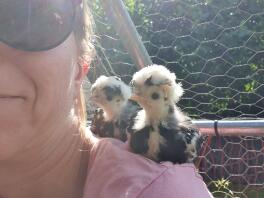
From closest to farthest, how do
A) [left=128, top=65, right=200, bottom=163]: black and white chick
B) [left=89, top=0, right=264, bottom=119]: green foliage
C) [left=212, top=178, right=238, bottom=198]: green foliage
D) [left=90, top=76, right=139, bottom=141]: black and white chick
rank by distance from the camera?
[left=128, top=65, right=200, bottom=163]: black and white chick < [left=90, top=76, right=139, bottom=141]: black and white chick < [left=212, top=178, right=238, bottom=198]: green foliage < [left=89, top=0, right=264, bottom=119]: green foliage

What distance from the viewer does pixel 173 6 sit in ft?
9.96

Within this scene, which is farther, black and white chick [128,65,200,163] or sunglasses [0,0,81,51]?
black and white chick [128,65,200,163]

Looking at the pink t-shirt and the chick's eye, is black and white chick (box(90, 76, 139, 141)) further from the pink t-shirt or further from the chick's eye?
the pink t-shirt

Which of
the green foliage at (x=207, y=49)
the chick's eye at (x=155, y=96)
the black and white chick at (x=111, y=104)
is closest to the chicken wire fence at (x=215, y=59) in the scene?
the green foliage at (x=207, y=49)

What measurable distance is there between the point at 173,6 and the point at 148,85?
1649mm

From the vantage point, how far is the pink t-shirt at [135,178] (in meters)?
0.90

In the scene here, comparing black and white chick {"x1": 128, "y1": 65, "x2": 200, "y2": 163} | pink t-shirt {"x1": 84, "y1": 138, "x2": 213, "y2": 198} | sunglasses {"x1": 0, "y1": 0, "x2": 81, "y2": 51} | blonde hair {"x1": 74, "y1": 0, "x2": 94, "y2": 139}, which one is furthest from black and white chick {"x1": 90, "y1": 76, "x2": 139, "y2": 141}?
sunglasses {"x1": 0, "y1": 0, "x2": 81, "y2": 51}

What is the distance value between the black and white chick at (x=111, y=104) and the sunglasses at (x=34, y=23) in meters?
0.91

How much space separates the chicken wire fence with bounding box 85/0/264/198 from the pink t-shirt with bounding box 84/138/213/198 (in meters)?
1.65

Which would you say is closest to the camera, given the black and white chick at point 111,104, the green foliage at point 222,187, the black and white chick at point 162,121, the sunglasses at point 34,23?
the sunglasses at point 34,23

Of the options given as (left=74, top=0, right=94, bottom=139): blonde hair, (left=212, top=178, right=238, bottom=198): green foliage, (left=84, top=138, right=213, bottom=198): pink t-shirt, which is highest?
(left=74, top=0, right=94, bottom=139): blonde hair

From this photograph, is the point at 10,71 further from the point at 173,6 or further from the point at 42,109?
the point at 173,6

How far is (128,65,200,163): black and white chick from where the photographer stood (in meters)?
1.39

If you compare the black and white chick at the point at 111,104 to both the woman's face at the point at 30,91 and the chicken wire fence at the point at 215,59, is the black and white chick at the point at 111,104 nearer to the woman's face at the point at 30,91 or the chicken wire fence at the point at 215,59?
the chicken wire fence at the point at 215,59
